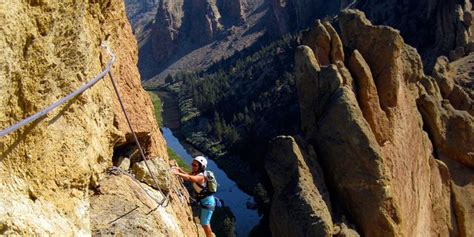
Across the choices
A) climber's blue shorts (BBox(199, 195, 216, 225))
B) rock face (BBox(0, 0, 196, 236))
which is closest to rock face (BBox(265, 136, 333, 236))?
climber's blue shorts (BBox(199, 195, 216, 225))

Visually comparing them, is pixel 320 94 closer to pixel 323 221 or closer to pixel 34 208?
pixel 323 221

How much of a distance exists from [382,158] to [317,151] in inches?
121

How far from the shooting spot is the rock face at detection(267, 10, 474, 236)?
72.7 feet

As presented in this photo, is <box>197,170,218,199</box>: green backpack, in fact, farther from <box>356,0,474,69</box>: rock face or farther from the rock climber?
<box>356,0,474,69</box>: rock face

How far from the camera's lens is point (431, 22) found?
74.5 metres

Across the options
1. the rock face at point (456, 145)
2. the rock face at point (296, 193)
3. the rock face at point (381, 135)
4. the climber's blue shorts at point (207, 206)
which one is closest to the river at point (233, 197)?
the rock face at point (456, 145)

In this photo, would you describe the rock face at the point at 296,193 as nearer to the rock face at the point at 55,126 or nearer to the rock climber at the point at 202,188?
the rock climber at the point at 202,188

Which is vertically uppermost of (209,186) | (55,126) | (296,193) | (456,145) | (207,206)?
(55,126)

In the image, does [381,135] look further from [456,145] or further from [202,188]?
[202,188]

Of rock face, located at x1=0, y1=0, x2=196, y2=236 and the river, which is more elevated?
rock face, located at x1=0, y1=0, x2=196, y2=236

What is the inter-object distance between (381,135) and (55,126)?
67.3 ft

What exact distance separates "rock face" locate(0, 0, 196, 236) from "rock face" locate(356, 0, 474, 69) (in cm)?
5255

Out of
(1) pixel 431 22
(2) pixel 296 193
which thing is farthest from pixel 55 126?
(1) pixel 431 22

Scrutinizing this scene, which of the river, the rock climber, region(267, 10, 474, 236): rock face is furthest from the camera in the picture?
the river
